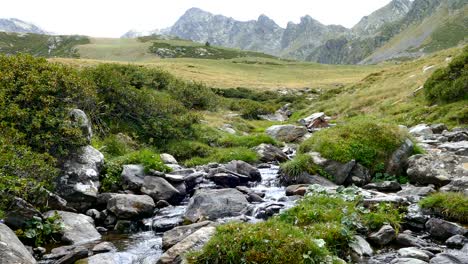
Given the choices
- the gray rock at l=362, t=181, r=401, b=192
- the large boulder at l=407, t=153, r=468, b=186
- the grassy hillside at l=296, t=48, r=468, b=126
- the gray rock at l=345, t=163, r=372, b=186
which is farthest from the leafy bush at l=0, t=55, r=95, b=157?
the grassy hillside at l=296, t=48, r=468, b=126

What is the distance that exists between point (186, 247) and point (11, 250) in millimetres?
3968

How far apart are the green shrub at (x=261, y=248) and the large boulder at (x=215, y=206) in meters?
4.09

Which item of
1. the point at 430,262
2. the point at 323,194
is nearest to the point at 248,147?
the point at 323,194

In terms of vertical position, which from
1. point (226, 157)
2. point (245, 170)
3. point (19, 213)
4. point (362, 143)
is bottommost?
point (226, 157)

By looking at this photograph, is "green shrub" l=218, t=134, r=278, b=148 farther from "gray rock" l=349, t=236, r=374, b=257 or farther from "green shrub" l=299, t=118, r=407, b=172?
"gray rock" l=349, t=236, r=374, b=257

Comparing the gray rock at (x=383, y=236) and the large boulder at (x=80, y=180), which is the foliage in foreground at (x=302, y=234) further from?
the large boulder at (x=80, y=180)

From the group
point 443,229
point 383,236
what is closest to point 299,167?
point 383,236

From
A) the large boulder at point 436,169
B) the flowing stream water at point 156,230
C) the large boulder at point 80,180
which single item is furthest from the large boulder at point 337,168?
the large boulder at point 80,180

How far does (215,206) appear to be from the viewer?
13.7 metres

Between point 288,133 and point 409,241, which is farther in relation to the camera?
point 288,133

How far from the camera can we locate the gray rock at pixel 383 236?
10.7 meters

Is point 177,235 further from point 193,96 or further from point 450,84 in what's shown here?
point 450,84

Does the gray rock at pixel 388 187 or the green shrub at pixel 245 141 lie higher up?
the gray rock at pixel 388 187

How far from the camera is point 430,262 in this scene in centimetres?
931
